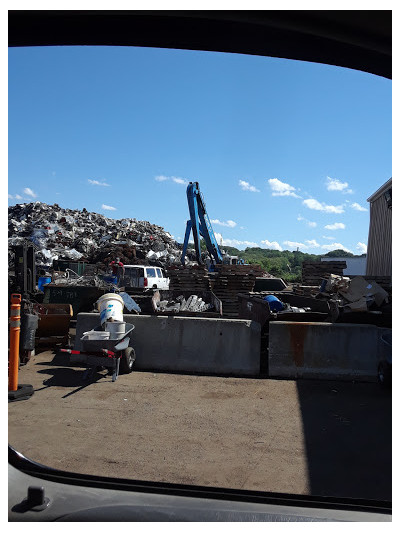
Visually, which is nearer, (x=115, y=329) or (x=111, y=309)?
(x=115, y=329)

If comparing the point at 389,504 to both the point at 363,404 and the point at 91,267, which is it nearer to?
the point at 363,404

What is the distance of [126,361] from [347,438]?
12.9 feet

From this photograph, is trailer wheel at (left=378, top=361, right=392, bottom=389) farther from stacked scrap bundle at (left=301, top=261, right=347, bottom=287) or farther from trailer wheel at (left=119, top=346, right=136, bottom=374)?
stacked scrap bundle at (left=301, top=261, right=347, bottom=287)

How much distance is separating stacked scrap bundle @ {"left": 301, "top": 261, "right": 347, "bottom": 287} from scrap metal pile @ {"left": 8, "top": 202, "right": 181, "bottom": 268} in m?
12.4

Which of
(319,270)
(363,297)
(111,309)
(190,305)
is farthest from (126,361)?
(319,270)

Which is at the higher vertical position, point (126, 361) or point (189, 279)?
point (189, 279)

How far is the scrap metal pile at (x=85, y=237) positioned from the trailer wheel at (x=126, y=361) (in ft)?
65.4

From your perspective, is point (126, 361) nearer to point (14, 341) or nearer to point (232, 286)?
point (14, 341)

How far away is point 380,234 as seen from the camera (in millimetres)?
17703

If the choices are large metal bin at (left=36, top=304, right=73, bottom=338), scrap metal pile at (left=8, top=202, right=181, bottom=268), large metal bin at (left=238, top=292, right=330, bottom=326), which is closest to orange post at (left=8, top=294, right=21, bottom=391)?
large metal bin at (left=36, top=304, right=73, bottom=338)

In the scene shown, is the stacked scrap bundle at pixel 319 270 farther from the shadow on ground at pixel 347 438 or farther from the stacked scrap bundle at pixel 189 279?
the shadow on ground at pixel 347 438

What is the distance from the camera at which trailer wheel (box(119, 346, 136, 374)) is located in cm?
739

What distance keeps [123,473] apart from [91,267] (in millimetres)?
21637
